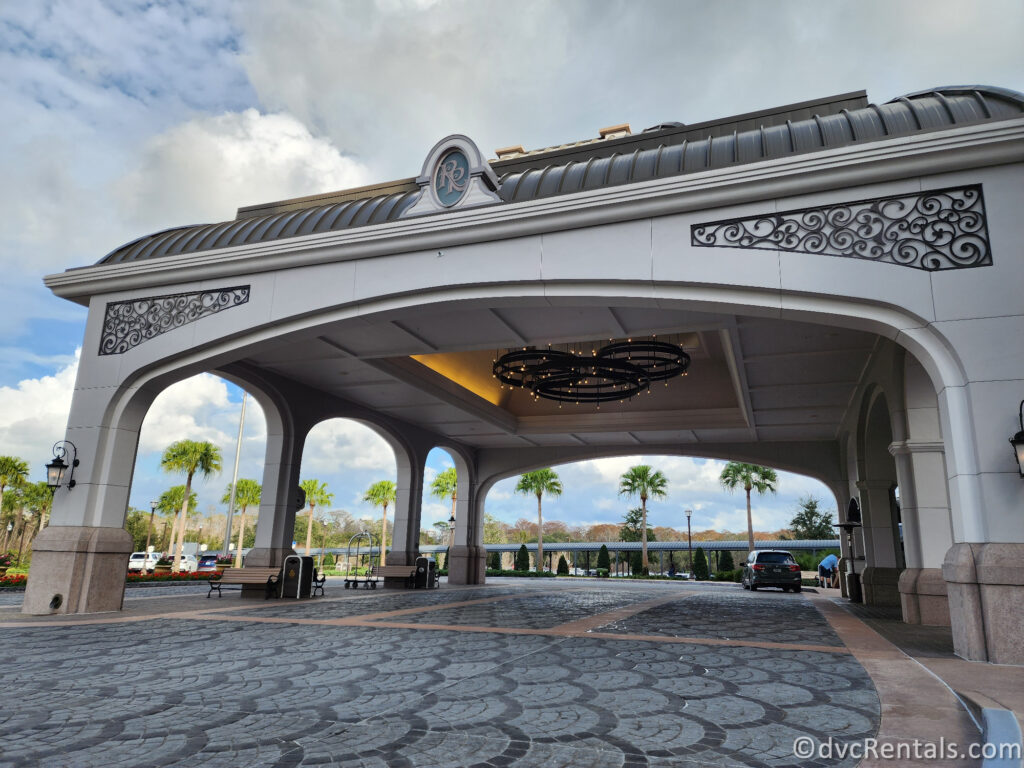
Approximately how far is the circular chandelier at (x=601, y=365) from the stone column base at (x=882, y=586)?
236 inches

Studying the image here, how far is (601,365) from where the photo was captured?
44.1ft

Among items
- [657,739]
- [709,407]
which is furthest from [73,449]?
[709,407]

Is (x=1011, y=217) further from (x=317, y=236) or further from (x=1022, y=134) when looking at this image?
(x=317, y=236)

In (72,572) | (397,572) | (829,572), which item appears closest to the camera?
(72,572)

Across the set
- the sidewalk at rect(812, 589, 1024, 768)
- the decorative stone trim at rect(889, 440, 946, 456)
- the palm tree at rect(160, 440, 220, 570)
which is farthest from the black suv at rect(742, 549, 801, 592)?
the palm tree at rect(160, 440, 220, 570)

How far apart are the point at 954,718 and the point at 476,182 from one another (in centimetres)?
784

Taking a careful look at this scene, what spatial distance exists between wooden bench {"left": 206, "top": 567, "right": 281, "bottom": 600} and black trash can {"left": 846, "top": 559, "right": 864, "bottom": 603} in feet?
44.4

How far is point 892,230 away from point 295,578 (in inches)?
497

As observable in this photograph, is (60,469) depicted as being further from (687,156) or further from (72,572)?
(687,156)

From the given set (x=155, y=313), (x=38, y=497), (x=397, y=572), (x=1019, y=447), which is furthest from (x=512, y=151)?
(x=38, y=497)

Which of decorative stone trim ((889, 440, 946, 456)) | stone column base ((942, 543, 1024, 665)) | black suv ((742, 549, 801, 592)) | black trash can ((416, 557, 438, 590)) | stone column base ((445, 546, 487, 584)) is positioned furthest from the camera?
stone column base ((445, 546, 487, 584))

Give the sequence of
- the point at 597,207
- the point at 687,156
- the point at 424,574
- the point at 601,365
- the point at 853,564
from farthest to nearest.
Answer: the point at 424,574
the point at 853,564
the point at 601,365
the point at 687,156
the point at 597,207

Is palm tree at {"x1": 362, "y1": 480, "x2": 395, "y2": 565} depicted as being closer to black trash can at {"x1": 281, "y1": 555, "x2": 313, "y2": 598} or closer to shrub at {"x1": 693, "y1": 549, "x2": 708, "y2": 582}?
shrub at {"x1": 693, "y1": 549, "x2": 708, "y2": 582}

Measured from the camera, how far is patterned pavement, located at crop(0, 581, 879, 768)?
10.5 feet
